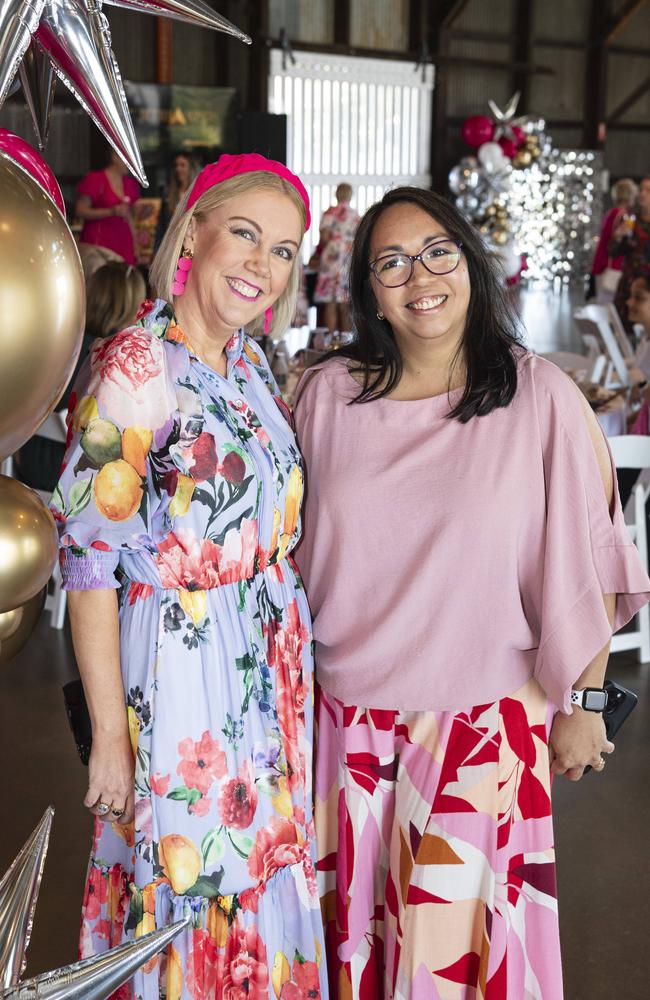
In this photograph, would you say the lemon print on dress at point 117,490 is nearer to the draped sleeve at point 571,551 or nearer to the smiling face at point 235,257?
the smiling face at point 235,257

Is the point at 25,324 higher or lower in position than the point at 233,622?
higher

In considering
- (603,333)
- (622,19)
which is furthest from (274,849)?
(622,19)

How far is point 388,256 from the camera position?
1814 mm

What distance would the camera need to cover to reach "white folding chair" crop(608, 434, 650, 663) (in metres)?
3.99

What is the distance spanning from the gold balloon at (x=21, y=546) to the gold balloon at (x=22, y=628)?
9cm

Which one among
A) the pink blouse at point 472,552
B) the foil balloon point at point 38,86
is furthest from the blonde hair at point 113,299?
the foil balloon point at point 38,86

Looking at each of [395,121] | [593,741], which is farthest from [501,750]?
[395,121]

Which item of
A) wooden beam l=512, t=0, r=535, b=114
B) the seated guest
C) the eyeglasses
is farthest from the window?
the eyeglasses

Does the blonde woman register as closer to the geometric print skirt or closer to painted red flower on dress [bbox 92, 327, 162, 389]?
painted red flower on dress [bbox 92, 327, 162, 389]

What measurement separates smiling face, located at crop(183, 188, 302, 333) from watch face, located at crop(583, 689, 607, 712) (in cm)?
83

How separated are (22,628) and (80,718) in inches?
26.6

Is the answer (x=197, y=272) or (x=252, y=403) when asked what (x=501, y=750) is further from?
(x=197, y=272)

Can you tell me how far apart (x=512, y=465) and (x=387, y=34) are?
49.5 feet

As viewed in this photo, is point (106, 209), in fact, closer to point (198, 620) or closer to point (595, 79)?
point (198, 620)
